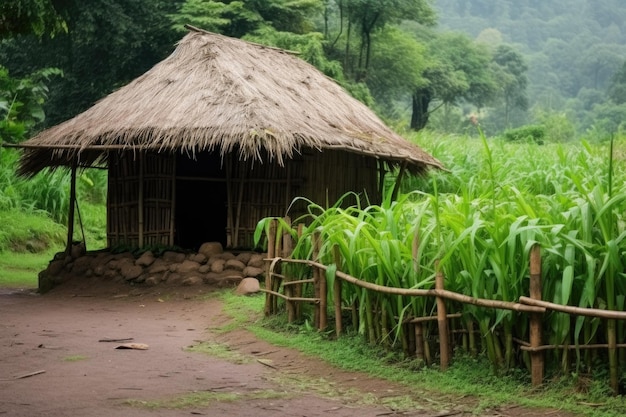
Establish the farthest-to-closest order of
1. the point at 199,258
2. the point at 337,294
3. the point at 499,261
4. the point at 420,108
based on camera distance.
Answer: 1. the point at 420,108
2. the point at 199,258
3. the point at 337,294
4. the point at 499,261

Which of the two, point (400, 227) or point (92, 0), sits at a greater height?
point (92, 0)

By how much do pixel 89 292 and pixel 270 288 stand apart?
355 cm

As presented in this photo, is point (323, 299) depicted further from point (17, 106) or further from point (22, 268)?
point (17, 106)

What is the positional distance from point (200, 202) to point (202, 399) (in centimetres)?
742

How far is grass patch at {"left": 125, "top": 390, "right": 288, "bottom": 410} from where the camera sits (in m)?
4.60

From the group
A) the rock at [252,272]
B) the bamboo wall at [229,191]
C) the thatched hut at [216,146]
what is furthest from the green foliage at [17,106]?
the rock at [252,272]

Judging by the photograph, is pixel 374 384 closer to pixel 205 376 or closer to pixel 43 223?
pixel 205 376

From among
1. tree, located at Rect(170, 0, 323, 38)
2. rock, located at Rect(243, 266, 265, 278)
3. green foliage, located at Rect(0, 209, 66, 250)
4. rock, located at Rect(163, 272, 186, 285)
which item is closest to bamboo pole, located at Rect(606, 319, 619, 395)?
rock, located at Rect(243, 266, 265, 278)

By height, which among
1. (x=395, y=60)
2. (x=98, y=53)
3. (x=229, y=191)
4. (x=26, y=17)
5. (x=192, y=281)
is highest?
(x=395, y=60)

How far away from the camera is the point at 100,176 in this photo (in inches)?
754

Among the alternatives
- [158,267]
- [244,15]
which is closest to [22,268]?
[158,267]

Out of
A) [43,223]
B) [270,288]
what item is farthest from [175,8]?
[270,288]

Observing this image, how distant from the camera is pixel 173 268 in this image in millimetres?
9977

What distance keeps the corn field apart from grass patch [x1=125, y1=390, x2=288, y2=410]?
1.02m
